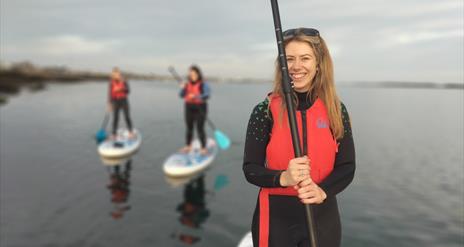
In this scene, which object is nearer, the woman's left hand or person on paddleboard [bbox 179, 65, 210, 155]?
the woman's left hand

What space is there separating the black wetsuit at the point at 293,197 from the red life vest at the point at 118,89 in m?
13.2

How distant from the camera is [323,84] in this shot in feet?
8.46

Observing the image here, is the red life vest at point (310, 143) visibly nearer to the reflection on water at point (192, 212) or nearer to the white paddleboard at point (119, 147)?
the reflection on water at point (192, 212)

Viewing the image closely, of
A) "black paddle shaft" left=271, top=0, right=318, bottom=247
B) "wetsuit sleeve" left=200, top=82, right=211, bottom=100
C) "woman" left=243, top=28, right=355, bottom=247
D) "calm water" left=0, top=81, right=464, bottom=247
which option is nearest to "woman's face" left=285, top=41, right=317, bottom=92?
"woman" left=243, top=28, right=355, bottom=247

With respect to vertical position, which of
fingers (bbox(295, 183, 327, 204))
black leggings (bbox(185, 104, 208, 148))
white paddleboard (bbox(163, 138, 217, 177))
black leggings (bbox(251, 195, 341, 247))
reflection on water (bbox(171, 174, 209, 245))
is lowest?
reflection on water (bbox(171, 174, 209, 245))

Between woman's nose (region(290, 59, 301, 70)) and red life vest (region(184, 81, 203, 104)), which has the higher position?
woman's nose (region(290, 59, 301, 70))

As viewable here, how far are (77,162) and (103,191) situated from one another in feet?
13.1

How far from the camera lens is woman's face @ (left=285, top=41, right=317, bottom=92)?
2.45 meters

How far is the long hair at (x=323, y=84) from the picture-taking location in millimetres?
2457

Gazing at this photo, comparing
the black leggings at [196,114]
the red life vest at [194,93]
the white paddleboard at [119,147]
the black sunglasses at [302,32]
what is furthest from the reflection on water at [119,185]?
the black sunglasses at [302,32]

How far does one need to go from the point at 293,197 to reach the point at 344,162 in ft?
1.49

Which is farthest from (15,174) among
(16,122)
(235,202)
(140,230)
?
(16,122)

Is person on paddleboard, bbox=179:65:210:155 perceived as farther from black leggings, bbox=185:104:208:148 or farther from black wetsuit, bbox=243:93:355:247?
black wetsuit, bbox=243:93:355:247

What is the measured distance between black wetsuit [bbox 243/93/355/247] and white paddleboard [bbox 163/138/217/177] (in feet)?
30.8
